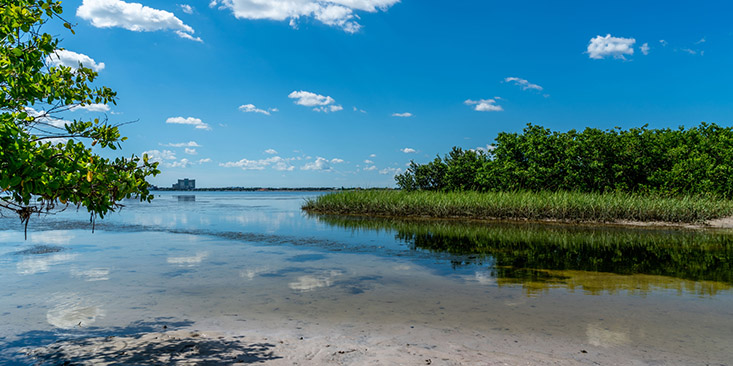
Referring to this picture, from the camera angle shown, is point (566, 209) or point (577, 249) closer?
point (577, 249)

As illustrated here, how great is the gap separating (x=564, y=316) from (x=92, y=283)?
10.0 metres

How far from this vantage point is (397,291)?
9594mm

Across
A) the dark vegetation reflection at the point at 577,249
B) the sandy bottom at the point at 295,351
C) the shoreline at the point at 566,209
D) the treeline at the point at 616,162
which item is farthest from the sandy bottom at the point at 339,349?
the treeline at the point at 616,162

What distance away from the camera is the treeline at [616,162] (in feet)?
102

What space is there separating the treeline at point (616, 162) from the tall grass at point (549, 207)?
2385mm

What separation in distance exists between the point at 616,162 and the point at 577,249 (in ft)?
72.1

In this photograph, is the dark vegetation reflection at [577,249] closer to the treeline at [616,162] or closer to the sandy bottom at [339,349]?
the sandy bottom at [339,349]

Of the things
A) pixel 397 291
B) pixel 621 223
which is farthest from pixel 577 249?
pixel 621 223

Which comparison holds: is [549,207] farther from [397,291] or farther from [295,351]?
[295,351]

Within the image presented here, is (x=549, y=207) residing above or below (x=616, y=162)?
below

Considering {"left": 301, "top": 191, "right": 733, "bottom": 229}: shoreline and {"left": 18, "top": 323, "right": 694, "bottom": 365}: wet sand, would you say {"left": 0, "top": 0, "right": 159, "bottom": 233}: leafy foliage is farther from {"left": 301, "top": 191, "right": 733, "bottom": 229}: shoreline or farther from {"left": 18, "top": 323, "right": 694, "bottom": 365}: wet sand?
{"left": 301, "top": 191, "right": 733, "bottom": 229}: shoreline

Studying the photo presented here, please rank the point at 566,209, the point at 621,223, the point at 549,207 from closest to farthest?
1. the point at 621,223
2. the point at 566,209
3. the point at 549,207

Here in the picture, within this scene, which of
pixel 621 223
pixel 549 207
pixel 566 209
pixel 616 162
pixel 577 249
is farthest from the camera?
pixel 616 162

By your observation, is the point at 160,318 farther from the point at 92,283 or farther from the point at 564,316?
the point at 564,316
